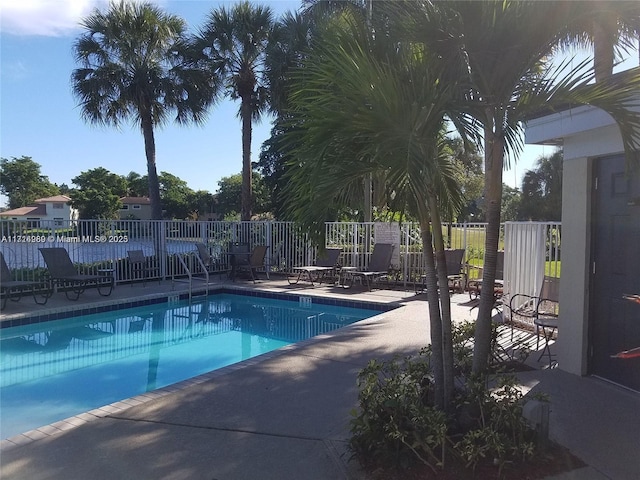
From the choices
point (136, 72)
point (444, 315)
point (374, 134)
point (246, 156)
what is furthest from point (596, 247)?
point (136, 72)

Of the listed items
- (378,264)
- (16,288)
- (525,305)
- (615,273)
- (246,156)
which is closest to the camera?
(615,273)

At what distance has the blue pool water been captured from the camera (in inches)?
235

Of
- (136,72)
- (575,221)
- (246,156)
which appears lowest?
(575,221)

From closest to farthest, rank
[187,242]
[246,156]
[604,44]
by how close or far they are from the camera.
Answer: [604,44] → [187,242] → [246,156]

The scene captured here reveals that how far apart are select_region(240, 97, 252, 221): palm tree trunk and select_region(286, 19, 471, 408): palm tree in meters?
14.2

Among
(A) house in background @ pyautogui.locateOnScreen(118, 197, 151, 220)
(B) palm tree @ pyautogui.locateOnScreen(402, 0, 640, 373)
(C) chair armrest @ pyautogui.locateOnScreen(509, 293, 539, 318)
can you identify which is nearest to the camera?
(B) palm tree @ pyautogui.locateOnScreen(402, 0, 640, 373)

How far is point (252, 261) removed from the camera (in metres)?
14.4

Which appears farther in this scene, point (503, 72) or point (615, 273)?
point (615, 273)

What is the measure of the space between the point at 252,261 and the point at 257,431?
1070cm

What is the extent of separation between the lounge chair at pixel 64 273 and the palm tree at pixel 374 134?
8.76 m

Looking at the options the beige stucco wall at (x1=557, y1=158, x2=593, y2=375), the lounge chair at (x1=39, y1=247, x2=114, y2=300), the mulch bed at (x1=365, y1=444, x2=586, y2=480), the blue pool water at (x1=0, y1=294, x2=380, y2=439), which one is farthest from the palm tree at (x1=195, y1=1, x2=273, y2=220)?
the mulch bed at (x1=365, y1=444, x2=586, y2=480)

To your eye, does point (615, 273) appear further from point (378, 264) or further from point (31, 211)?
point (31, 211)

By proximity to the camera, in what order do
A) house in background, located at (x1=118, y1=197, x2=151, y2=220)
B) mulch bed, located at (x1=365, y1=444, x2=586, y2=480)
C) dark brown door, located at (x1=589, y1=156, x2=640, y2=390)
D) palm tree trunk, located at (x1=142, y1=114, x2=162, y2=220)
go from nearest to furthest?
1. mulch bed, located at (x1=365, y1=444, x2=586, y2=480)
2. dark brown door, located at (x1=589, y1=156, x2=640, y2=390)
3. palm tree trunk, located at (x1=142, y1=114, x2=162, y2=220)
4. house in background, located at (x1=118, y1=197, x2=151, y2=220)

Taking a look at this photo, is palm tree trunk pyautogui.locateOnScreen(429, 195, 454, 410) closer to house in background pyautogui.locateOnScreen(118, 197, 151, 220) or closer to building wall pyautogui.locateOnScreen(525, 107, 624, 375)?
building wall pyautogui.locateOnScreen(525, 107, 624, 375)
